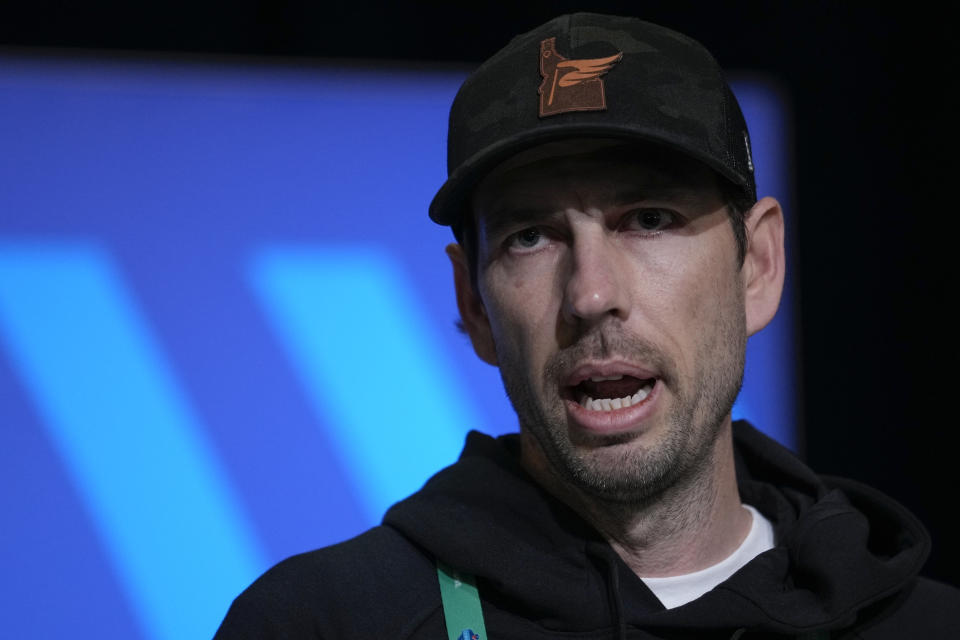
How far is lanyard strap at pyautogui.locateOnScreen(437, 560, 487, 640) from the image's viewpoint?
124 centimetres

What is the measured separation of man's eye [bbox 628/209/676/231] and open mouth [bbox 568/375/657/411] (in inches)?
7.5

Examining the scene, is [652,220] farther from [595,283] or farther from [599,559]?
[599,559]

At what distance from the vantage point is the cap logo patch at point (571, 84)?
122 cm

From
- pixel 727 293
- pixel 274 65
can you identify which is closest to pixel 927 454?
pixel 727 293

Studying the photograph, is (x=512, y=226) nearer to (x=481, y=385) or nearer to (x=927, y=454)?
(x=481, y=385)

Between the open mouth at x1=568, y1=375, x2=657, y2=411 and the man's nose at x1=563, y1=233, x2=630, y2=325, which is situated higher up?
the man's nose at x1=563, y1=233, x2=630, y2=325

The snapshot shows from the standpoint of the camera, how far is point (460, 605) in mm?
1258

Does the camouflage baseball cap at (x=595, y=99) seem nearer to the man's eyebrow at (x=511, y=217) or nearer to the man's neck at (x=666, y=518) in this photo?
the man's eyebrow at (x=511, y=217)

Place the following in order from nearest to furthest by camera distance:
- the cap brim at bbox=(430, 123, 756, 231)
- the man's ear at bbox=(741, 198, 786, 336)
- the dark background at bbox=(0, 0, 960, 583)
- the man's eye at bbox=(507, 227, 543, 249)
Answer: the cap brim at bbox=(430, 123, 756, 231) → the man's eye at bbox=(507, 227, 543, 249) → the man's ear at bbox=(741, 198, 786, 336) → the dark background at bbox=(0, 0, 960, 583)

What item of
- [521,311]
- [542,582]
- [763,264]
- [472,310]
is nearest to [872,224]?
[763,264]

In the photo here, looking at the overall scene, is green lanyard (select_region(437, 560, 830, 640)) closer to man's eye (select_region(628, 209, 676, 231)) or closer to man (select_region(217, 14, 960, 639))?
man (select_region(217, 14, 960, 639))

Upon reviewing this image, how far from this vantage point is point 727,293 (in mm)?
1342

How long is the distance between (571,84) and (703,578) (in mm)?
658

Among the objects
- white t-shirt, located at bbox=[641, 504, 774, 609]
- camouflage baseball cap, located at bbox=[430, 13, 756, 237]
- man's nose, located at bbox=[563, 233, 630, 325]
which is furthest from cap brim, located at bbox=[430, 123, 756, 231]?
white t-shirt, located at bbox=[641, 504, 774, 609]
